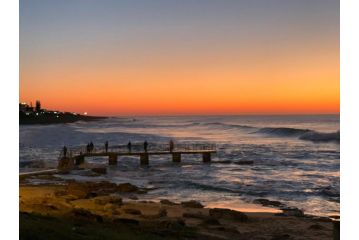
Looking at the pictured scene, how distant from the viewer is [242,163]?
39188 millimetres

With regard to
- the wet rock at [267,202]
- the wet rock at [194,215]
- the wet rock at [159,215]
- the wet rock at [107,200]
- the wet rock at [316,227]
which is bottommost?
the wet rock at [267,202]

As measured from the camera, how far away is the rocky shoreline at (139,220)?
11203 mm

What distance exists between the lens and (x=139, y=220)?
15.5 metres

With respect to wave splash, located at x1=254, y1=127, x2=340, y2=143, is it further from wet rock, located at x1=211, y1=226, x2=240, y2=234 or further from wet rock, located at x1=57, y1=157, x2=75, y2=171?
wet rock, located at x1=211, y1=226, x2=240, y2=234

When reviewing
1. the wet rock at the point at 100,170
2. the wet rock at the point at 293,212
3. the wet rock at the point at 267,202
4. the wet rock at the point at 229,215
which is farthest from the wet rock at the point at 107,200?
the wet rock at the point at 100,170

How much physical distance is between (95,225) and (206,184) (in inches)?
592

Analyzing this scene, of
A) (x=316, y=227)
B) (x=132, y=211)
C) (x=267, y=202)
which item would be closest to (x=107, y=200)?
(x=132, y=211)

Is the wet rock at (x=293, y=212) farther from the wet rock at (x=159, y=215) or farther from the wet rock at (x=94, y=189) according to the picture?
the wet rock at (x=94, y=189)

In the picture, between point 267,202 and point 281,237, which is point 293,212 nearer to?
point 267,202

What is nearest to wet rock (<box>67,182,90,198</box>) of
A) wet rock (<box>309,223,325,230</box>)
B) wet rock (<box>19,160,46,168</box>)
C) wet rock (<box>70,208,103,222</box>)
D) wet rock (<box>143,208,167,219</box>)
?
wet rock (<box>143,208,167,219</box>)
